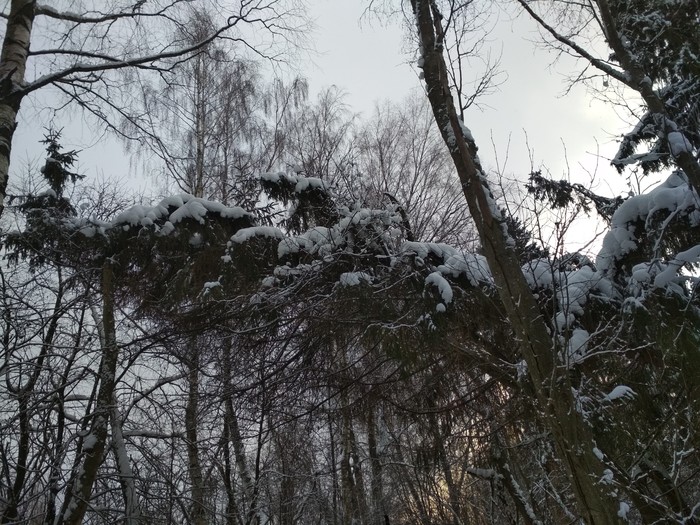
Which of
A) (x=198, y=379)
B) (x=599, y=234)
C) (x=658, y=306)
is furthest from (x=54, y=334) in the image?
(x=658, y=306)

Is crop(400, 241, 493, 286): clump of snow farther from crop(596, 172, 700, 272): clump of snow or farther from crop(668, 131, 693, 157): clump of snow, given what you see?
crop(668, 131, 693, 157): clump of snow

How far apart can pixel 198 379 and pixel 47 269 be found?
6.28 feet

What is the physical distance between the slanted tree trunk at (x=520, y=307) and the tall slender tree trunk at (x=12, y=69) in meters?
2.50

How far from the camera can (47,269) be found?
414 centimetres

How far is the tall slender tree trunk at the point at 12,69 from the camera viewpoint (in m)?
2.74

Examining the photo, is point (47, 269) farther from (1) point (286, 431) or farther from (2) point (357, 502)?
(2) point (357, 502)

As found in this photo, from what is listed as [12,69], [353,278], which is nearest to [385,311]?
[353,278]

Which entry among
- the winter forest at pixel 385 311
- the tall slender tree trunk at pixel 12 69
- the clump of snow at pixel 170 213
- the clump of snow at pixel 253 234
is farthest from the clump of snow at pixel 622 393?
the tall slender tree trunk at pixel 12 69

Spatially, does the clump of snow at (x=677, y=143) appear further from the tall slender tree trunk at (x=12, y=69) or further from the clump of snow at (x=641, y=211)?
the tall slender tree trunk at (x=12, y=69)

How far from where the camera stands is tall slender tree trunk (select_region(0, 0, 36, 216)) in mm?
2738

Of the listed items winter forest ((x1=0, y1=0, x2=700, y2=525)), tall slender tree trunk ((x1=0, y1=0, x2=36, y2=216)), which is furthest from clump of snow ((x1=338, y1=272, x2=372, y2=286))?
tall slender tree trunk ((x1=0, y1=0, x2=36, y2=216))

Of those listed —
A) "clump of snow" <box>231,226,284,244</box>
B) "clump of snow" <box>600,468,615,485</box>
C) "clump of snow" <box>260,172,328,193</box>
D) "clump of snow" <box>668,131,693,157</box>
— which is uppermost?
"clump of snow" <box>260,172,328,193</box>

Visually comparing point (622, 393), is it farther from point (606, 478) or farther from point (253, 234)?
point (253, 234)

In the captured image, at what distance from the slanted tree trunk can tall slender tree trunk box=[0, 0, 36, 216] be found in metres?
2.50
